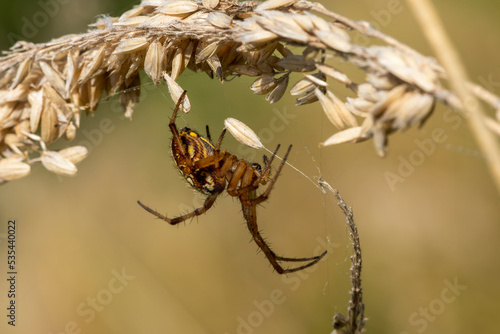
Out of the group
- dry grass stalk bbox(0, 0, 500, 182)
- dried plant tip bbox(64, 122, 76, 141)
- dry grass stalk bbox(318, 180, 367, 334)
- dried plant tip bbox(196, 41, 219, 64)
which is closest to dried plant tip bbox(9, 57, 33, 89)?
dry grass stalk bbox(0, 0, 500, 182)

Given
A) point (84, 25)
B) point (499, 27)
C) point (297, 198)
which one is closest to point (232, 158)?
point (297, 198)

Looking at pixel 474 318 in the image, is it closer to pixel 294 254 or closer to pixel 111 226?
pixel 294 254

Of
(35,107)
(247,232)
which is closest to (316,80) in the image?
(35,107)

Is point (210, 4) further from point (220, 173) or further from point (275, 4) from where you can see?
point (220, 173)

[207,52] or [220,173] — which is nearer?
[207,52]

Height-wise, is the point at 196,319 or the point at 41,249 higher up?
the point at 41,249

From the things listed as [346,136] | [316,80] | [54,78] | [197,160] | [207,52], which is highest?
[54,78]
